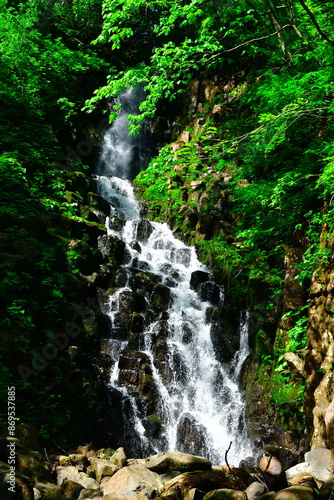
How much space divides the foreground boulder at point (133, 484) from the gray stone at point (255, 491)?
1.14 metres

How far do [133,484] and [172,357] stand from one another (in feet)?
19.8

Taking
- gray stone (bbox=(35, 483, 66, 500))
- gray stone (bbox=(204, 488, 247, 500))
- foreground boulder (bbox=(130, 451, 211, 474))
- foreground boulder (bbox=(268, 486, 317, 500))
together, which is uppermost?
foreground boulder (bbox=(268, 486, 317, 500))

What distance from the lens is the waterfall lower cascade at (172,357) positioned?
9281mm

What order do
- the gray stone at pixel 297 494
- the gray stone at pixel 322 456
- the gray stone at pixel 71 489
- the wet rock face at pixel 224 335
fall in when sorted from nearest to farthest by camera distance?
the gray stone at pixel 297 494 → the gray stone at pixel 322 456 → the gray stone at pixel 71 489 → the wet rock face at pixel 224 335

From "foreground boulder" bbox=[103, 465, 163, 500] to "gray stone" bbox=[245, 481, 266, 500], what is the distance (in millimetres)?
1140

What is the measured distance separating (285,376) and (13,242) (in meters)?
7.53

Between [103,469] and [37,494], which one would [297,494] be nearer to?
[37,494]

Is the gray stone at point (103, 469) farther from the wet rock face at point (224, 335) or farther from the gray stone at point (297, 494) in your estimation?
the wet rock face at point (224, 335)

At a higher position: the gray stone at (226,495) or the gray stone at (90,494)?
the gray stone at (226,495)

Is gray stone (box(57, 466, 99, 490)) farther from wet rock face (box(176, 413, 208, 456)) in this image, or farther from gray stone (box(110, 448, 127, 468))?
wet rock face (box(176, 413, 208, 456))

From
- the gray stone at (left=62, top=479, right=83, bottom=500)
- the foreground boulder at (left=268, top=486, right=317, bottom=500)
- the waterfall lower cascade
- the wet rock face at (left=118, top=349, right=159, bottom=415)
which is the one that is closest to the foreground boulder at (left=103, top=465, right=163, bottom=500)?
the gray stone at (left=62, top=479, right=83, bottom=500)

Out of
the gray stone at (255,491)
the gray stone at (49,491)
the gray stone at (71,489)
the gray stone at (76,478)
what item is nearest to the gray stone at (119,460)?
the gray stone at (76,478)

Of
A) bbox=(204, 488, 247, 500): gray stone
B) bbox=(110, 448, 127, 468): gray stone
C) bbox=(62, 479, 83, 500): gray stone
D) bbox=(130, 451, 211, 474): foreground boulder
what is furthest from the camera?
bbox=(110, 448, 127, 468): gray stone

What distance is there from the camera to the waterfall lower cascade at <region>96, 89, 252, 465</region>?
928 centimetres
